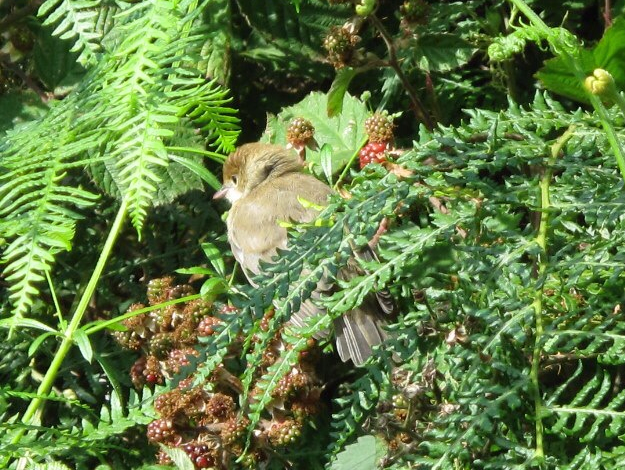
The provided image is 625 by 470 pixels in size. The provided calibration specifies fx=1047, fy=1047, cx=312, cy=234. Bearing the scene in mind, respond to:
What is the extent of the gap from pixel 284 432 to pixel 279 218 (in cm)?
122

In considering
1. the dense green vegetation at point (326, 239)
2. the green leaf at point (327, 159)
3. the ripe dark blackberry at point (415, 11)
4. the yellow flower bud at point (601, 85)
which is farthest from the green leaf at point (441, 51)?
the yellow flower bud at point (601, 85)

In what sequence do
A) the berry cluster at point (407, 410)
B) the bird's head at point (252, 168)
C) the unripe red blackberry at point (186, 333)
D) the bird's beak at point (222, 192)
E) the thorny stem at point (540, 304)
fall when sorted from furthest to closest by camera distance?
the bird's head at point (252, 168)
the bird's beak at point (222, 192)
the unripe red blackberry at point (186, 333)
the berry cluster at point (407, 410)
the thorny stem at point (540, 304)

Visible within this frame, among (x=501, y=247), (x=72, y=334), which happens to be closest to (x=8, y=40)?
(x=72, y=334)

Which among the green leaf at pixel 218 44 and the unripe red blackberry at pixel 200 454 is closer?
the unripe red blackberry at pixel 200 454

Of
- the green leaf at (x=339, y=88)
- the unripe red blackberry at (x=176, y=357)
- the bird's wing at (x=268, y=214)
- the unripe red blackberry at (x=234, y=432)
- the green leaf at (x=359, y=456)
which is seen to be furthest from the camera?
the bird's wing at (x=268, y=214)

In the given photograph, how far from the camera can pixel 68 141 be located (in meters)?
2.09

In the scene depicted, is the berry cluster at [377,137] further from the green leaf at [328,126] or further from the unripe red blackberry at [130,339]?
the unripe red blackberry at [130,339]

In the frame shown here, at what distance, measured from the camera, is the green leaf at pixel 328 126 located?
3.06m

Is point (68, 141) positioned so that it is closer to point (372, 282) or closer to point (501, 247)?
point (372, 282)

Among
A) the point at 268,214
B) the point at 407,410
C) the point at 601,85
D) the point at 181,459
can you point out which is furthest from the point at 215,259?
the point at 601,85

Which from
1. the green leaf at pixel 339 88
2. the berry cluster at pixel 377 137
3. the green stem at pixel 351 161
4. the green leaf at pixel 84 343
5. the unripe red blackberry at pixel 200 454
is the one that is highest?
the green leaf at pixel 339 88

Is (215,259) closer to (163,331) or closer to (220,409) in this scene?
(163,331)

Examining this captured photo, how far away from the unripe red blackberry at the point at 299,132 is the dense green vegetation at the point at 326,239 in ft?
0.04

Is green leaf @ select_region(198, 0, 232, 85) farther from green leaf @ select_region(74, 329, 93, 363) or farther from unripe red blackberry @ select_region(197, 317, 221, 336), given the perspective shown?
green leaf @ select_region(74, 329, 93, 363)
